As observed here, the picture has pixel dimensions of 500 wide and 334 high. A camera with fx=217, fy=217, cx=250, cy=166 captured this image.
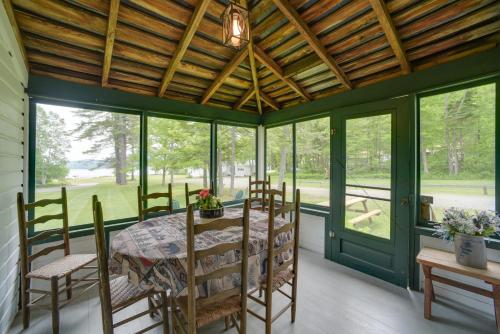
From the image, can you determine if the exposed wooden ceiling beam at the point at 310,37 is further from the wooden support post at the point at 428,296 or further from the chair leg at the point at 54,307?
the chair leg at the point at 54,307

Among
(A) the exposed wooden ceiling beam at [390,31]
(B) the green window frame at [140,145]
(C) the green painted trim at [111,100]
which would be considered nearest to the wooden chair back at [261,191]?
(B) the green window frame at [140,145]

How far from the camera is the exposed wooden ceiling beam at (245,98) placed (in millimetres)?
3883

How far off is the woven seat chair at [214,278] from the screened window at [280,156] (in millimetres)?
2879

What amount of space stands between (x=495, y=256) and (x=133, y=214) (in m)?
4.36

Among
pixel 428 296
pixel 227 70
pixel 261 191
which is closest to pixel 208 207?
pixel 261 191

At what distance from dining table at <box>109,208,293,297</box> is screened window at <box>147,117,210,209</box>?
1485 mm

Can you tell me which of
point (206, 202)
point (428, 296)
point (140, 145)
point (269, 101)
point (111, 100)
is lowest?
point (428, 296)

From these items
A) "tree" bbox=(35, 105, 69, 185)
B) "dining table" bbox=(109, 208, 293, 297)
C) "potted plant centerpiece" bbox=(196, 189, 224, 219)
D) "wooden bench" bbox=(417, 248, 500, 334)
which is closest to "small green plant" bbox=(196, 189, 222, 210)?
"potted plant centerpiece" bbox=(196, 189, 224, 219)

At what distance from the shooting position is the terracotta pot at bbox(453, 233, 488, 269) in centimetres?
201

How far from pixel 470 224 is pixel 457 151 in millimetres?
904

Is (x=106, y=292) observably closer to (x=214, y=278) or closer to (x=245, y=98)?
(x=214, y=278)

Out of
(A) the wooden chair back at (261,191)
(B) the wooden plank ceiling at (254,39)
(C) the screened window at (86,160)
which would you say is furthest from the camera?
(A) the wooden chair back at (261,191)

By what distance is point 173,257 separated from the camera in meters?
1.50

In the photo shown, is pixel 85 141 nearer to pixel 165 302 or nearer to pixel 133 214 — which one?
pixel 133 214
